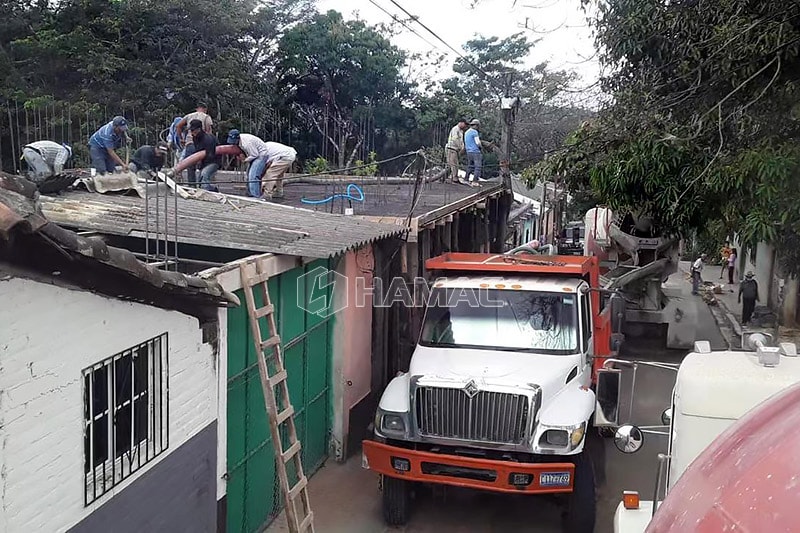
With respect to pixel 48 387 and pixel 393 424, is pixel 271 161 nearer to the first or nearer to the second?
pixel 393 424

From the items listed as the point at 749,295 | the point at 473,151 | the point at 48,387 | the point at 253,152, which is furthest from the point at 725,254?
the point at 48,387

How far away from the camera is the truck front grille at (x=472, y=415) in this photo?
24.8 ft

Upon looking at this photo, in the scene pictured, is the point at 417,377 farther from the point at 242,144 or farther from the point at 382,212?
the point at 242,144

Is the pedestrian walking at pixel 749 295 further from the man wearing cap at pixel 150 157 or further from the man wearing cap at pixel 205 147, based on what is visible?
the man wearing cap at pixel 150 157

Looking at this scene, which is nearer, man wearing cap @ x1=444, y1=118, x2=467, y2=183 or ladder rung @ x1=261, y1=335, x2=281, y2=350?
ladder rung @ x1=261, y1=335, x2=281, y2=350

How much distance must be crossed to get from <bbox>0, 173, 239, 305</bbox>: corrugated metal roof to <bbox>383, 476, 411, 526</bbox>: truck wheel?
11.4 feet

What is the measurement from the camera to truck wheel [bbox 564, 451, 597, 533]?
753 cm

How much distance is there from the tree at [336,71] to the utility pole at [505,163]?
8.13 meters

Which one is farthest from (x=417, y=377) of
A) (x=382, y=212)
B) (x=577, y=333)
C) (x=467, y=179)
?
(x=467, y=179)

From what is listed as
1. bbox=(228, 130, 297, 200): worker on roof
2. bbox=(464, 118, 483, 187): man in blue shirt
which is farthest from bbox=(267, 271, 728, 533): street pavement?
bbox=(464, 118, 483, 187): man in blue shirt

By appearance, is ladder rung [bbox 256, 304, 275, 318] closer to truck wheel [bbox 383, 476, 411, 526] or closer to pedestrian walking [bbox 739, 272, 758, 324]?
truck wheel [bbox 383, 476, 411, 526]

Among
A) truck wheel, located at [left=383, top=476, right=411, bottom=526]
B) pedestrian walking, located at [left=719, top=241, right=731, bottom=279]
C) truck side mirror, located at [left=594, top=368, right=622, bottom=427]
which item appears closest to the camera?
truck side mirror, located at [left=594, top=368, right=622, bottom=427]

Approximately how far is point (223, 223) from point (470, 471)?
12.2 feet

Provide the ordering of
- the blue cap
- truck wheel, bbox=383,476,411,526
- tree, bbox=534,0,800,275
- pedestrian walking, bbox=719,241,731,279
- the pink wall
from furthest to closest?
pedestrian walking, bbox=719,241,731,279
the blue cap
the pink wall
tree, bbox=534,0,800,275
truck wheel, bbox=383,476,411,526
